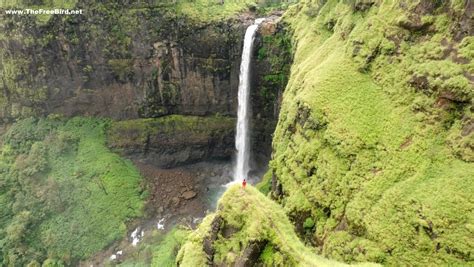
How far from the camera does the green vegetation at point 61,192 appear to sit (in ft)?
75.1

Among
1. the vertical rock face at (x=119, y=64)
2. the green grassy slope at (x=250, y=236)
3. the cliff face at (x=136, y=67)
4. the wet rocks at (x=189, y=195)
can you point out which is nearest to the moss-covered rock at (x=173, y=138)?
the cliff face at (x=136, y=67)

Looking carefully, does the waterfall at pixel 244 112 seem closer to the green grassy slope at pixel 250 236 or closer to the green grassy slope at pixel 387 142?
the green grassy slope at pixel 387 142

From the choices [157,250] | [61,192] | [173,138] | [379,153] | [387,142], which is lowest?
[157,250]

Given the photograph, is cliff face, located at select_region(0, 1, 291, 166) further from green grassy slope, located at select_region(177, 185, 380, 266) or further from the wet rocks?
green grassy slope, located at select_region(177, 185, 380, 266)

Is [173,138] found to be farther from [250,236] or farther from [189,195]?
[250,236]

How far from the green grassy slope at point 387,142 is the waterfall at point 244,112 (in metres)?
9.31

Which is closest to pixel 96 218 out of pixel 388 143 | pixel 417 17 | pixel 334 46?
pixel 334 46

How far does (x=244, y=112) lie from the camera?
25.3 m

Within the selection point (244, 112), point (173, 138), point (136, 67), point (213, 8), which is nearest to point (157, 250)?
point (173, 138)

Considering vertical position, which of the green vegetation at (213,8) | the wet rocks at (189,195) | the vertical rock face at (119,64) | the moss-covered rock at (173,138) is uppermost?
the green vegetation at (213,8)

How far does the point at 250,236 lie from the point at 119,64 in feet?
69.4

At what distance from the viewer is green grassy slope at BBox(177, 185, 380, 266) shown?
7754 millimetres

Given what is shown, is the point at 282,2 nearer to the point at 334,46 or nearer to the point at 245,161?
the point at 245,161

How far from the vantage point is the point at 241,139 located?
2612 centimetres
